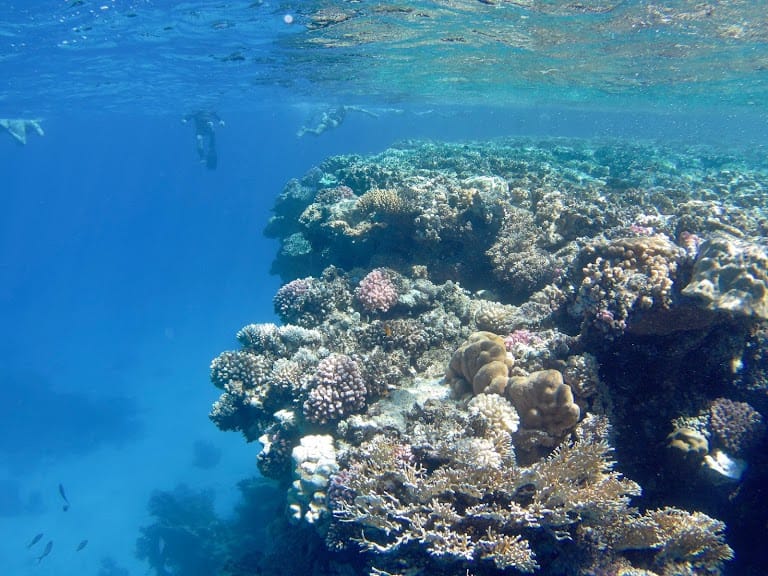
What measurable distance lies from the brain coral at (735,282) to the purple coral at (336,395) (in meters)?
4.42

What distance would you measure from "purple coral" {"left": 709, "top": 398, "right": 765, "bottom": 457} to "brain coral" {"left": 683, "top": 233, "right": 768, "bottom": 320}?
1.32m

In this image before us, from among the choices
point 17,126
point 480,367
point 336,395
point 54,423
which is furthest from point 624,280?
point 17,126

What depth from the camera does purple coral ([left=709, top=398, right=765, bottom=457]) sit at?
5.28 metres

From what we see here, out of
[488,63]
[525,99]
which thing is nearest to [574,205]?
[488,63]

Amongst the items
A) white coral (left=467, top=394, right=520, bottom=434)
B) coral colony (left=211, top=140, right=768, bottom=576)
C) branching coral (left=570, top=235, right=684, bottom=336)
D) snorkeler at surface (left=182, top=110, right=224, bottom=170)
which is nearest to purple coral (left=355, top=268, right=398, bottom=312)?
coral colony (left=211, top=140, right=768, bottom=576)

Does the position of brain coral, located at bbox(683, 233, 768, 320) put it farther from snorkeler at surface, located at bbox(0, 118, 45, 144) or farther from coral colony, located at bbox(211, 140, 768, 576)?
snorkeler at surface, located at bbox(0, 118, 45, 144)

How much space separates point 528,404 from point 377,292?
15.0 feet

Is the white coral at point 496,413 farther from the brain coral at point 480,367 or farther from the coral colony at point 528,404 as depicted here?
the brain coral at point 480,367

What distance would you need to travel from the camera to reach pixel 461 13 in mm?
19172

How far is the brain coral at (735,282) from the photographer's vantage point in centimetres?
483

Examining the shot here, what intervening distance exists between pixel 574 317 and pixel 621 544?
9.76 feet

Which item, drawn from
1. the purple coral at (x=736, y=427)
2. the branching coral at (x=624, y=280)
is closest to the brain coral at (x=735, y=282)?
the branching coral at (x=624, y=280)

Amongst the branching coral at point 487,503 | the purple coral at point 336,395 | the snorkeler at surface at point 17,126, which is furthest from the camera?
the snorkeler at surface at point 17,126

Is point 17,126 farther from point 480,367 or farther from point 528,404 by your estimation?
point 528,404
